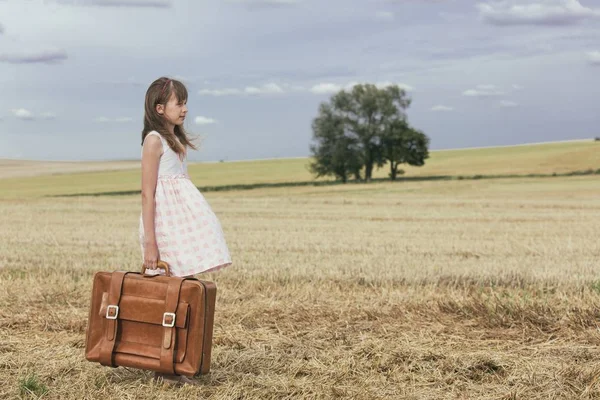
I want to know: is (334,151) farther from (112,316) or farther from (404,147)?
(112,316)

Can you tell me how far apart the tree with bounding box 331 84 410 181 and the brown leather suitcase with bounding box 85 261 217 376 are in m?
57.8

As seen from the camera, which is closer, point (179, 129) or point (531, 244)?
point (179, 129)

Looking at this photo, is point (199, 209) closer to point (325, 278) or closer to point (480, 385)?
point (480, 385)

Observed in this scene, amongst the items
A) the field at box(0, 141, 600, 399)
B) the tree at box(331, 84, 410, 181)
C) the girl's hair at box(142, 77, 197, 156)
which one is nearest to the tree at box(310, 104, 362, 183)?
the tree at box(331, 84, 410, 181)

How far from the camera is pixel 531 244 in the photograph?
1519 cm

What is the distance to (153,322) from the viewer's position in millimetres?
4980

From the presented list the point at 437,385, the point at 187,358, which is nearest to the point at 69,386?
the point at 187,358

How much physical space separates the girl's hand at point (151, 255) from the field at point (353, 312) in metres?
0.79

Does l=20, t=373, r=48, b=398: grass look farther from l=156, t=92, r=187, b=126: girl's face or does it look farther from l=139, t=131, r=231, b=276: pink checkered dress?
l=156, t=92, r=187, b=126: girl's face

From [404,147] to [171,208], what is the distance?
5733 centimetres

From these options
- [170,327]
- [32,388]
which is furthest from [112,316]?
[32,388]

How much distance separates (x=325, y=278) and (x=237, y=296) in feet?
5.92

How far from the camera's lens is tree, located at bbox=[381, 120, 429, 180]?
61438 mm

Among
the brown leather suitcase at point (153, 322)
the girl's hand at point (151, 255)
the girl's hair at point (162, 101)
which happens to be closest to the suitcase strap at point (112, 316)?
the brown leather suitcase at point (153, 322)
